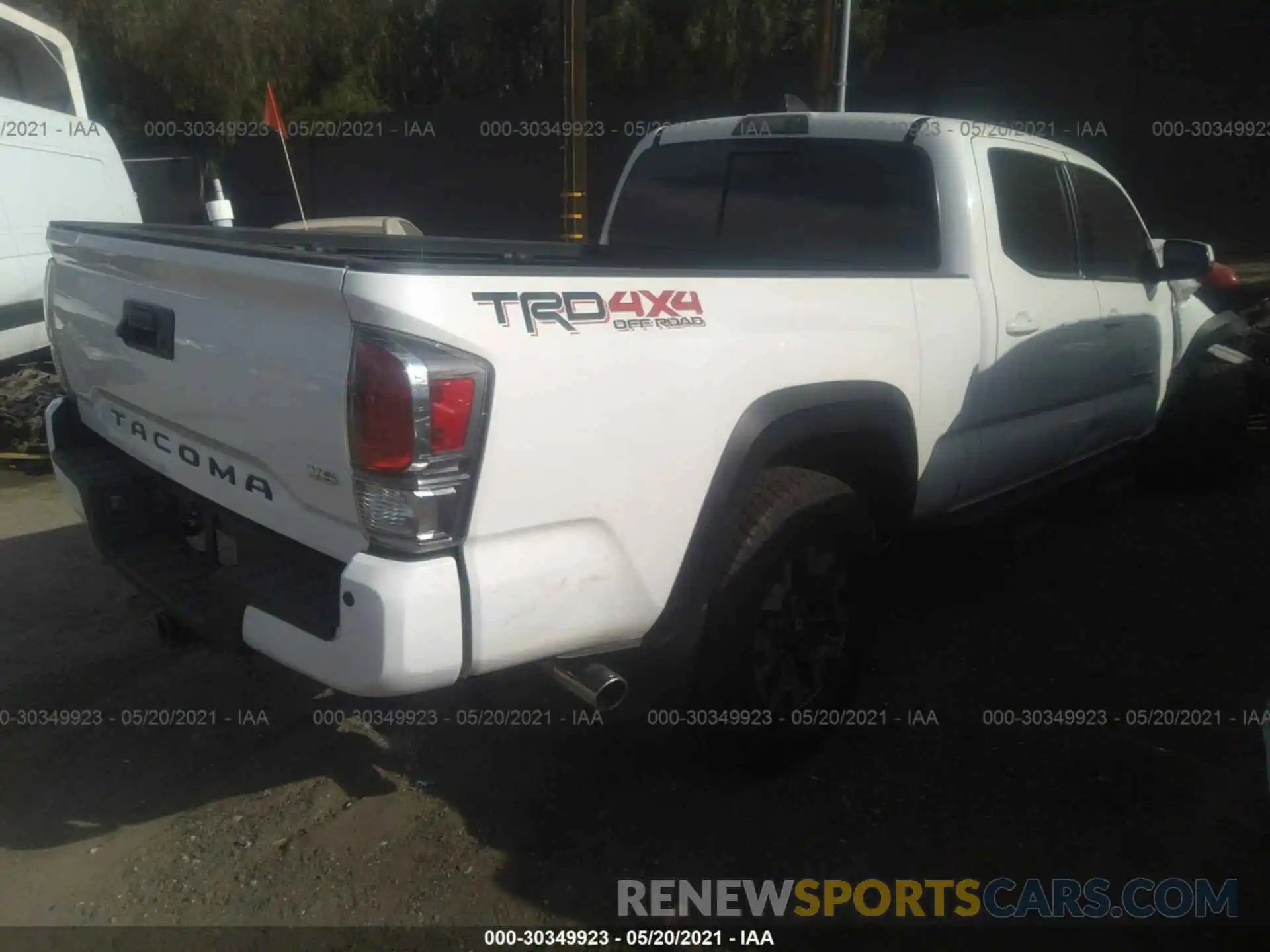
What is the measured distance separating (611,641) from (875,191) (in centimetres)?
207

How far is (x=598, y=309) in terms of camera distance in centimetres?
226

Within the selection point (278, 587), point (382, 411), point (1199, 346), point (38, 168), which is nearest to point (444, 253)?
point (278, 587)

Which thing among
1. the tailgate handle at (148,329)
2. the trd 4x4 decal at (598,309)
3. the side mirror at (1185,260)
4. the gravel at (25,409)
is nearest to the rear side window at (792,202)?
the trd 4x4 decal at (598,309)

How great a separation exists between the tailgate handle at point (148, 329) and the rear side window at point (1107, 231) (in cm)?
350

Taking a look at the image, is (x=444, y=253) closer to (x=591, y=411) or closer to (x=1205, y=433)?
(x=591, y=411)

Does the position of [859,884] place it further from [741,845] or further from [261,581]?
[261,581]

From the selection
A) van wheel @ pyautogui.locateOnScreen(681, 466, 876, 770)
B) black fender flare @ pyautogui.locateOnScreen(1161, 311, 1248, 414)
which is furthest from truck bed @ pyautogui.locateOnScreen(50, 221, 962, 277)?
black fender flare @ pyautogui.locateOnScreen(1161, 311, 1248, 414)

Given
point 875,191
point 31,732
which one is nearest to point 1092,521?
point 875,191

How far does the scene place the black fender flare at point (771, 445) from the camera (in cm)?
254

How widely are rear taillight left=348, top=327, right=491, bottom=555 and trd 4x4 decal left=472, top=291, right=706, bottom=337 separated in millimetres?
151

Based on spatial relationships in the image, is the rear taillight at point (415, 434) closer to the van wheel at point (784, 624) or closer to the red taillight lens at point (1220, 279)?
the van wheel at point (784, 624)

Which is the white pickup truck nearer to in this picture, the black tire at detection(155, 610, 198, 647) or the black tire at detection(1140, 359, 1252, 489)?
the black tire at detection(155, 610, 198, 647)

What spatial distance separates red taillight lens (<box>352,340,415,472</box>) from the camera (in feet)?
6.56

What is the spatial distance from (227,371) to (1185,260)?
13.4ft
